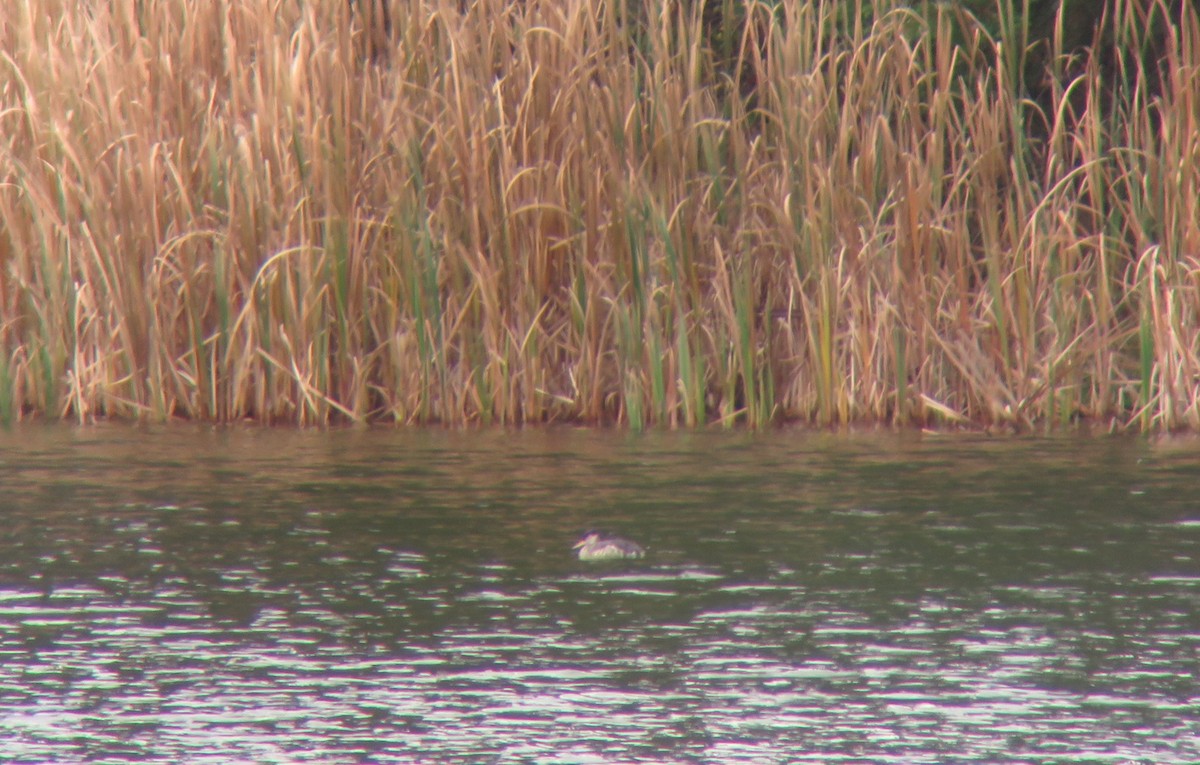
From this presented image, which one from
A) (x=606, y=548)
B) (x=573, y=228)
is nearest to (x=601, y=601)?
(x=606, y=548)

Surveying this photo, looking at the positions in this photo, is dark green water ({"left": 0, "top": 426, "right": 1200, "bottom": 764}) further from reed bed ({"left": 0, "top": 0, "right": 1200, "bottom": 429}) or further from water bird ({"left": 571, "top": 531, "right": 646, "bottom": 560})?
reed bed ({"left": 0, "top": 0, "right": 1200, "bottom": 429})

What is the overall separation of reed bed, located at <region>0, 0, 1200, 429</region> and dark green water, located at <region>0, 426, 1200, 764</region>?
1.50ft

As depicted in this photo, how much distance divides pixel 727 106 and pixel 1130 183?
63.9 inches

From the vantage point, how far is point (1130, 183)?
795 cm

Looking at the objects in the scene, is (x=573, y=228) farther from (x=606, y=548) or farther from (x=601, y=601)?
(x=601, y=601)

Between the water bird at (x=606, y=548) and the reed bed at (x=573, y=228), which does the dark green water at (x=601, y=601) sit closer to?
the water bird at (x=606, y=548)

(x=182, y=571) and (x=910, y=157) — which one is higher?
(x=910, y=157)

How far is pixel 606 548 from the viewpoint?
5.61m

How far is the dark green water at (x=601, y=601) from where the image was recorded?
13.2ft

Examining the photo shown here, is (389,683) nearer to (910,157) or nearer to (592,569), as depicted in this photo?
(592,569)

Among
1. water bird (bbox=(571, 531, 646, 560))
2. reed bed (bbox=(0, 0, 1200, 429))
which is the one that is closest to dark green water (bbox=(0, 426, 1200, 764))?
water bird (bbox=(571, 531, 646, 560))

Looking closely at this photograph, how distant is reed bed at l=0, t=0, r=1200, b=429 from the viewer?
26.3 ft

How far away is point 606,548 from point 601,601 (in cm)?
41

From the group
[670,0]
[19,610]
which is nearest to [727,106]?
[670,0]
